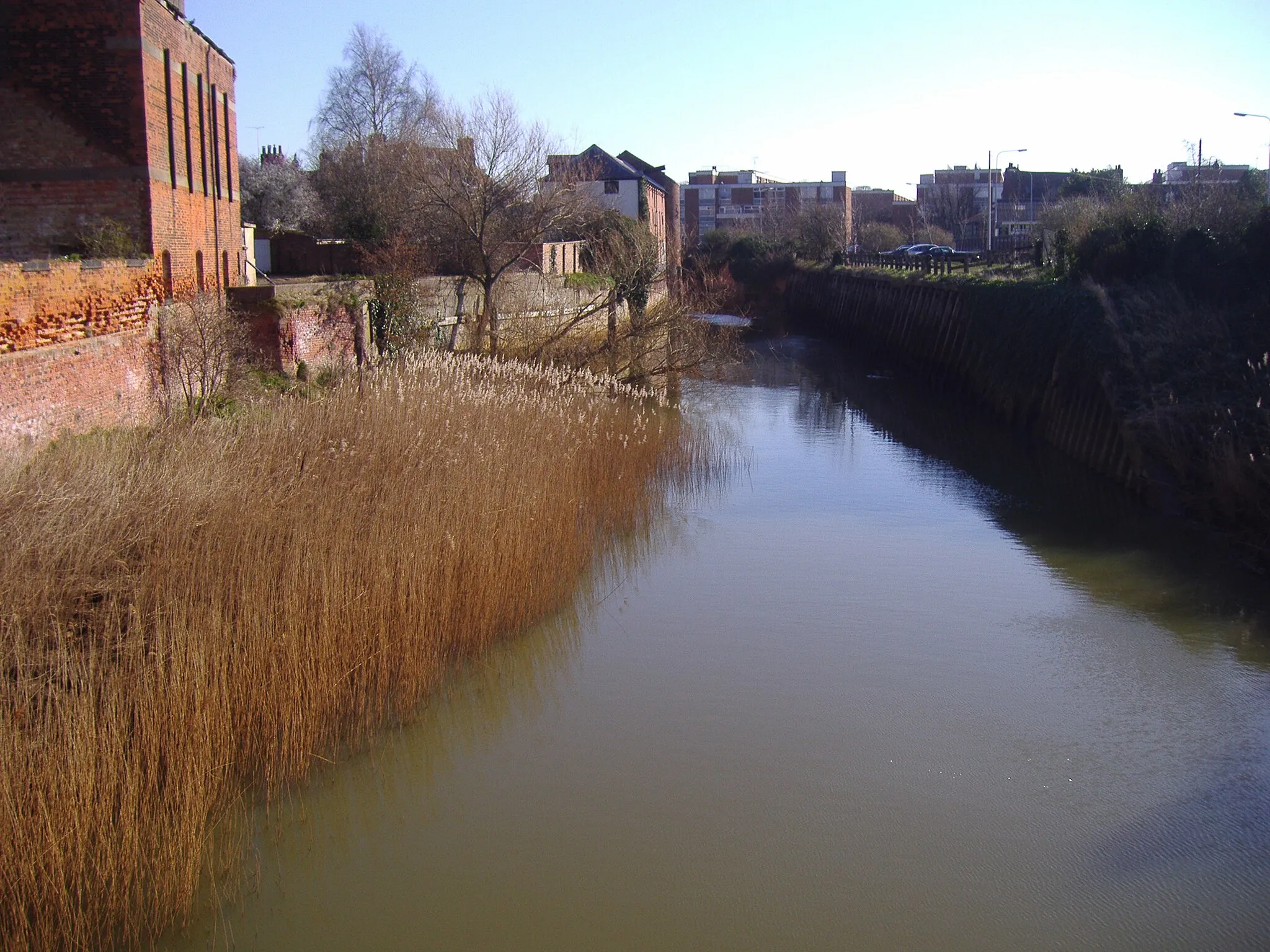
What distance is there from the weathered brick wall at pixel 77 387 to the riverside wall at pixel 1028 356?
14381 millimetres

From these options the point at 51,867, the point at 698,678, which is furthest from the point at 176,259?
the point at 51,867

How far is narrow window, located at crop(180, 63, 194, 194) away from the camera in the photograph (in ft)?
63.4

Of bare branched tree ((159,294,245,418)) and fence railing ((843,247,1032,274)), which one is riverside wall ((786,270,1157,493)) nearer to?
fence railing ((843,247,1032,274))

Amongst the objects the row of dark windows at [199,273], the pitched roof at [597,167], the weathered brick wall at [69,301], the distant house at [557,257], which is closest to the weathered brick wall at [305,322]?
the row of dark windows at [199,273]

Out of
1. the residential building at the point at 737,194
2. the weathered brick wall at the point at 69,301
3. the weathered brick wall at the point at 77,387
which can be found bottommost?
the weathered brick wall at the point at 77,387

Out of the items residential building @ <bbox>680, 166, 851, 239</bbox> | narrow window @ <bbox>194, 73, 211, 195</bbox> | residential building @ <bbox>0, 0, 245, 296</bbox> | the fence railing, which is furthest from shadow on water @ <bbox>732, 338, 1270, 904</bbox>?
residential building @ <bbox>680, 166, 851, 239</bbox>

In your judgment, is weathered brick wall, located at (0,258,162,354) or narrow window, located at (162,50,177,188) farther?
narrow window, located at (162,50,177,188)

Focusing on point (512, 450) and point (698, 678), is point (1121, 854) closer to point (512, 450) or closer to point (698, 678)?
point (698, 678)

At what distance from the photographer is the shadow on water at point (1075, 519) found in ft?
41.6

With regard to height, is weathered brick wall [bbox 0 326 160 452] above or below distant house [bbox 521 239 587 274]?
below

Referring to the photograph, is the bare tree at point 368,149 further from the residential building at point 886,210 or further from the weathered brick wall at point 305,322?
the residential building at point 886,210

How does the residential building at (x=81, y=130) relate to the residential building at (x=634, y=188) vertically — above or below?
below

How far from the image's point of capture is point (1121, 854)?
7.43m

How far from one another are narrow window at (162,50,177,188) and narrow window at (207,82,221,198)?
227cm
